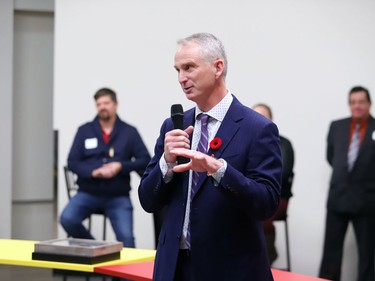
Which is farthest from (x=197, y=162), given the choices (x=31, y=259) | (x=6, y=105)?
(x=6, y=105)

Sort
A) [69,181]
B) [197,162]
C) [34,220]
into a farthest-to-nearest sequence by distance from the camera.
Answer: [34,220] → [69,181] → [197,162]

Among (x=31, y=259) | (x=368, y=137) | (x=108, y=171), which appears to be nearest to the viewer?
(x=31, y=259)

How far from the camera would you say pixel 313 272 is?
5.95 m

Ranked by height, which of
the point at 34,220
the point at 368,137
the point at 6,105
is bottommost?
Answer: the point at 34,220

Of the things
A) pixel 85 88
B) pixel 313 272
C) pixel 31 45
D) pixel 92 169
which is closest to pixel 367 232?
pixel 313 272

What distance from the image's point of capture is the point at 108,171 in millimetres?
4887

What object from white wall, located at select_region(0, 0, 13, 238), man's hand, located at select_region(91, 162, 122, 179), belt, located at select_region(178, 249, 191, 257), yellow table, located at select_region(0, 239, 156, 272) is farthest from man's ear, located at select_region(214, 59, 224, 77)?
white wall, located at select_region(0, 0, 13, 238)

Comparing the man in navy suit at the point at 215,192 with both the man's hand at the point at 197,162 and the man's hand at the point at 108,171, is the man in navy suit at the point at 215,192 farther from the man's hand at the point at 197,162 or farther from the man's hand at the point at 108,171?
the man's hand at the point at 108,171

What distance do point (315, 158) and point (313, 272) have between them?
3.54ft

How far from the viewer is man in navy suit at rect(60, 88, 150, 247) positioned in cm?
493

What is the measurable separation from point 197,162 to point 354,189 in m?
3.43

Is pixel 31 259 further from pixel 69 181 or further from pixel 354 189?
pixel 354 189

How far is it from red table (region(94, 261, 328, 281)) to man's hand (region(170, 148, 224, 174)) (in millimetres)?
1043

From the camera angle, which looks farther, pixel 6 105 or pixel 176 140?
pixel 6 105
